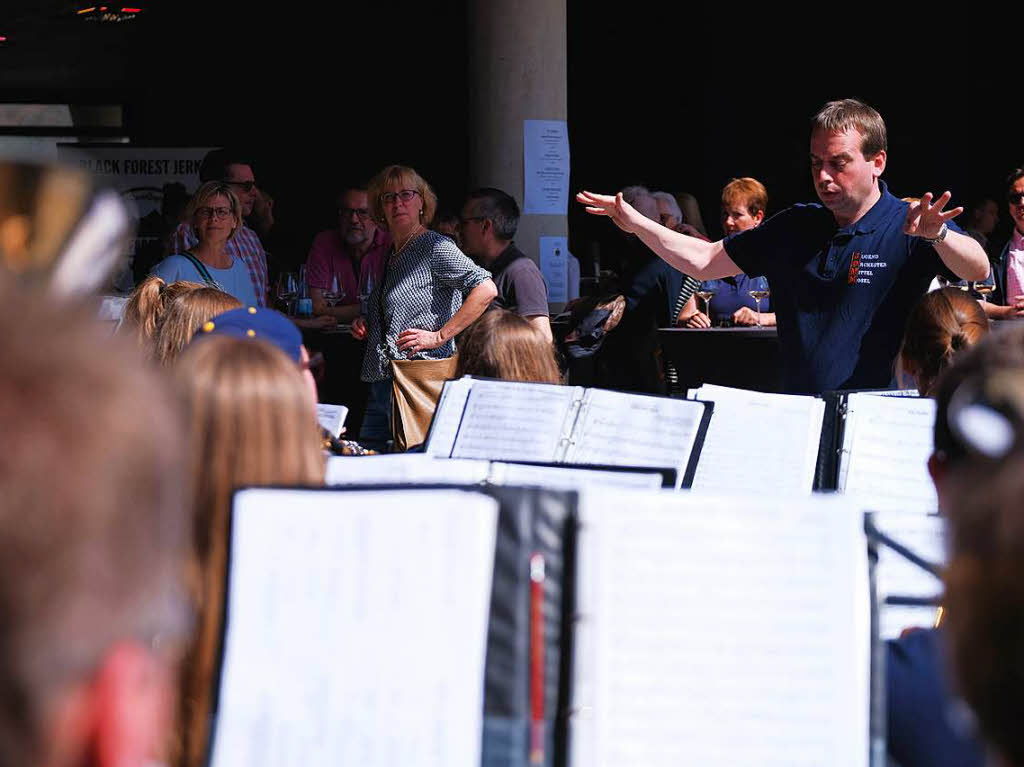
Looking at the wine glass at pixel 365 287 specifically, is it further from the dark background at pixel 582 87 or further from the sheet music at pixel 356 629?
the dark background at pixel 582 87

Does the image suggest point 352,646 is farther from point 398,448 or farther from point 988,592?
point 398,448

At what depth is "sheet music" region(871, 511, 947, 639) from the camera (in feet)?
6.18

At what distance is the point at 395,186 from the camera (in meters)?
5.68

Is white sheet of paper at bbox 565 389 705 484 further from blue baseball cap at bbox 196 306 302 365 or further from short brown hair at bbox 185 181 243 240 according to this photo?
short brown hair at bbox 185 181 243 240

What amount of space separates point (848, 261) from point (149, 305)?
2.20 meters

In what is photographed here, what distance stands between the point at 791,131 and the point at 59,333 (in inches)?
517

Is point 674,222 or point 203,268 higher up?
point 674,222

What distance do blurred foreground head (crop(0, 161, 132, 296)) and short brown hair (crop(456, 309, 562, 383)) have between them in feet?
10.2

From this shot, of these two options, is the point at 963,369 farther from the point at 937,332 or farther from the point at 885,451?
the point at 937,332

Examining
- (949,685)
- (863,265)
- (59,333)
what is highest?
(863,265)

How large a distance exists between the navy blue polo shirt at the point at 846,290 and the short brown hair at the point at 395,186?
6.32ft

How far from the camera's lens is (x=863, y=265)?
159 inches

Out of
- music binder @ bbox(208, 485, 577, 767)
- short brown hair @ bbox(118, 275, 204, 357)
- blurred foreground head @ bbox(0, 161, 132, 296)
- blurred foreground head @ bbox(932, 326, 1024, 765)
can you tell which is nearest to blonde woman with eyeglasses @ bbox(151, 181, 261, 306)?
short brown hair @ bbox(118, 275, 204, 357)

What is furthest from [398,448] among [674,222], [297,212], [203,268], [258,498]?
[297,212]
